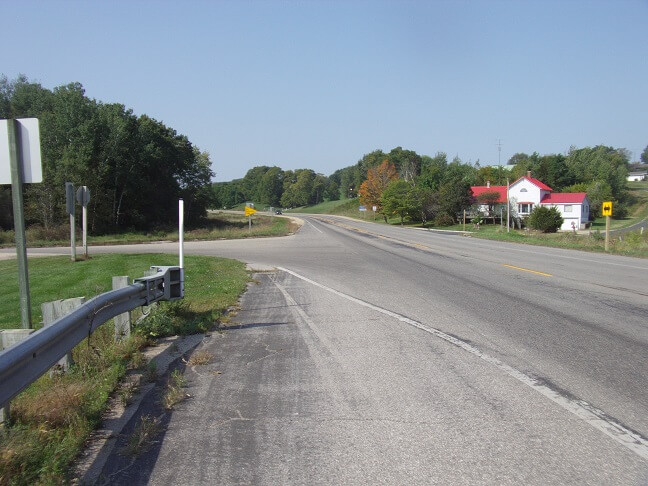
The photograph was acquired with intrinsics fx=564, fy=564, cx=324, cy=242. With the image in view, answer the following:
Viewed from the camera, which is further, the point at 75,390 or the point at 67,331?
the point at 67,331

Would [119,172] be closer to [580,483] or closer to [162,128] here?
[162,128]

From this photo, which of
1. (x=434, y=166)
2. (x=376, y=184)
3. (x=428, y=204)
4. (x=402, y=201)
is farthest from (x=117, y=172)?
(x=434, y=166)

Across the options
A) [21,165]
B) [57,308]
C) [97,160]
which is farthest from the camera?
[97,160]

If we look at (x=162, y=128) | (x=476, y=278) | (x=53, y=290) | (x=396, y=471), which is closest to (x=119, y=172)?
(x=162, y=128)

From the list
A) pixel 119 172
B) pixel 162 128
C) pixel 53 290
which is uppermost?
pixel 162 128

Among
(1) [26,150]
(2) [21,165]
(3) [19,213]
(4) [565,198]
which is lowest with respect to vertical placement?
(3) [19,213]

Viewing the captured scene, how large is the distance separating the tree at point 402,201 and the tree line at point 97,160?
30.3m

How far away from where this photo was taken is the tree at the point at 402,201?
80625mm

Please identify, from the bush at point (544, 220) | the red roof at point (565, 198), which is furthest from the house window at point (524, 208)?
the bush at point (544, 220)

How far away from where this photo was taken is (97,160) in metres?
51.9

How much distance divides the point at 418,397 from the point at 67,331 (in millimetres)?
3315

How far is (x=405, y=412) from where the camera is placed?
16.4 ft

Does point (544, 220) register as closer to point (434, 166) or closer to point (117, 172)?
point (117, 172)

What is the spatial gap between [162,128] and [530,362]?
70144 mm
